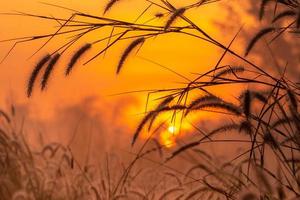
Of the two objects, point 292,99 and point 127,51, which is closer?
point 292,99

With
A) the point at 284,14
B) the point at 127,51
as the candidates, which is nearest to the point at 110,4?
the point at 127,51

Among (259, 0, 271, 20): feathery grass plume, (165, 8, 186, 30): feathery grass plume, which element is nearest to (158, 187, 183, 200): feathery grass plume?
(165, 8, 186, 30): feathery grass plume

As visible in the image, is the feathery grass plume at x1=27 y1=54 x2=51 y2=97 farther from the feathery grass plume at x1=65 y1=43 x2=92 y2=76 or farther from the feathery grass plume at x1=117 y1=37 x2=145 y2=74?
the feathery grass plume at x1=117 y1=37 x2=145 y2=74

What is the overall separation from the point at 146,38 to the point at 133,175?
6.03ft

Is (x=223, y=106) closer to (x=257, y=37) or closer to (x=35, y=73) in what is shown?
(x=257, y=37)

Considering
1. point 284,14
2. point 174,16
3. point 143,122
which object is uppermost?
point 284,14

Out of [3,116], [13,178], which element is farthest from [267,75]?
[3,116]

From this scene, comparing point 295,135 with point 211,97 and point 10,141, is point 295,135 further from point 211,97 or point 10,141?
point 10,141

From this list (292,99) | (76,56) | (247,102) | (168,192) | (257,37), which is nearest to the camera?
(247,102)

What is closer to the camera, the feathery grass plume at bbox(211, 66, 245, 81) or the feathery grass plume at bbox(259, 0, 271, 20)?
the feathery grass plume at bbox(211, 66, 245, 81)

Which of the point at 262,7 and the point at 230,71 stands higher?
the point at 262,7

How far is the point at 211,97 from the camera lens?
2584 mm

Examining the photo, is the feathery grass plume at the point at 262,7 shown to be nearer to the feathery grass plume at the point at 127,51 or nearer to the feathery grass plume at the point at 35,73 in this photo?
the feathery grass plume at the point at 127,51

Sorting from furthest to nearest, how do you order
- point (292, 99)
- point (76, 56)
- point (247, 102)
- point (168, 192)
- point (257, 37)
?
point (168, 192) < point (257, 37) < point (76, 56) < point (292, 99) < point (247, 102)
